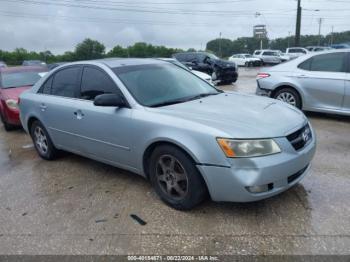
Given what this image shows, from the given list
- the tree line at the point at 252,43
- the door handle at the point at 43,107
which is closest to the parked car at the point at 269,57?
the door handle at the point at 43,107

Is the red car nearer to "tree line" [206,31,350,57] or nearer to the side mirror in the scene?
the side mirror

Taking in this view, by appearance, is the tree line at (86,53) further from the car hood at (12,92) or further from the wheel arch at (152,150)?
the wheel arch at (152,150)

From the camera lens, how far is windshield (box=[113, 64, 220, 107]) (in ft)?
13.3

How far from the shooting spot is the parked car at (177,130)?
3178 millimetres

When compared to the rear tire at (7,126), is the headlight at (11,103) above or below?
above

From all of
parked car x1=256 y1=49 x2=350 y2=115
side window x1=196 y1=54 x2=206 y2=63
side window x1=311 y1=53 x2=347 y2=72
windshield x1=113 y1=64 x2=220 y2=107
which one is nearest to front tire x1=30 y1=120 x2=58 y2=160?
windshield x1=113 y1=64 x2=220 y2=107

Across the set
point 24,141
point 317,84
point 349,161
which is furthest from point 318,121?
point 24,141

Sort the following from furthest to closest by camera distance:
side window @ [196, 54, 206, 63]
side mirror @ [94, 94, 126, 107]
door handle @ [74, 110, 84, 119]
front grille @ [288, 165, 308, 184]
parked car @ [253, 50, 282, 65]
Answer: parked car @ [253, 50, 282, 65]
side window @ [196, 54, 206, 63]
door handle @ [74, 110, 84, 119]
side mirror @ [94, 94, 126, 107]
front grille @ [288, 165, 308, 184]

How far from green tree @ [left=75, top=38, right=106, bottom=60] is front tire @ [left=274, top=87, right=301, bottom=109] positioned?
152 ft

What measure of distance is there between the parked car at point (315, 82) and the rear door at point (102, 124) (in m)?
4.71

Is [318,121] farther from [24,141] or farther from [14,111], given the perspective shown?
[14,111]

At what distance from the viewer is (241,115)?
3559 mm

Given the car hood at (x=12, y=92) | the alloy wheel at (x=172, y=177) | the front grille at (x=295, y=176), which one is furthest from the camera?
the car hood at (x=12, y=92)

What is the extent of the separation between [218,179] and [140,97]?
1376 millimetres
